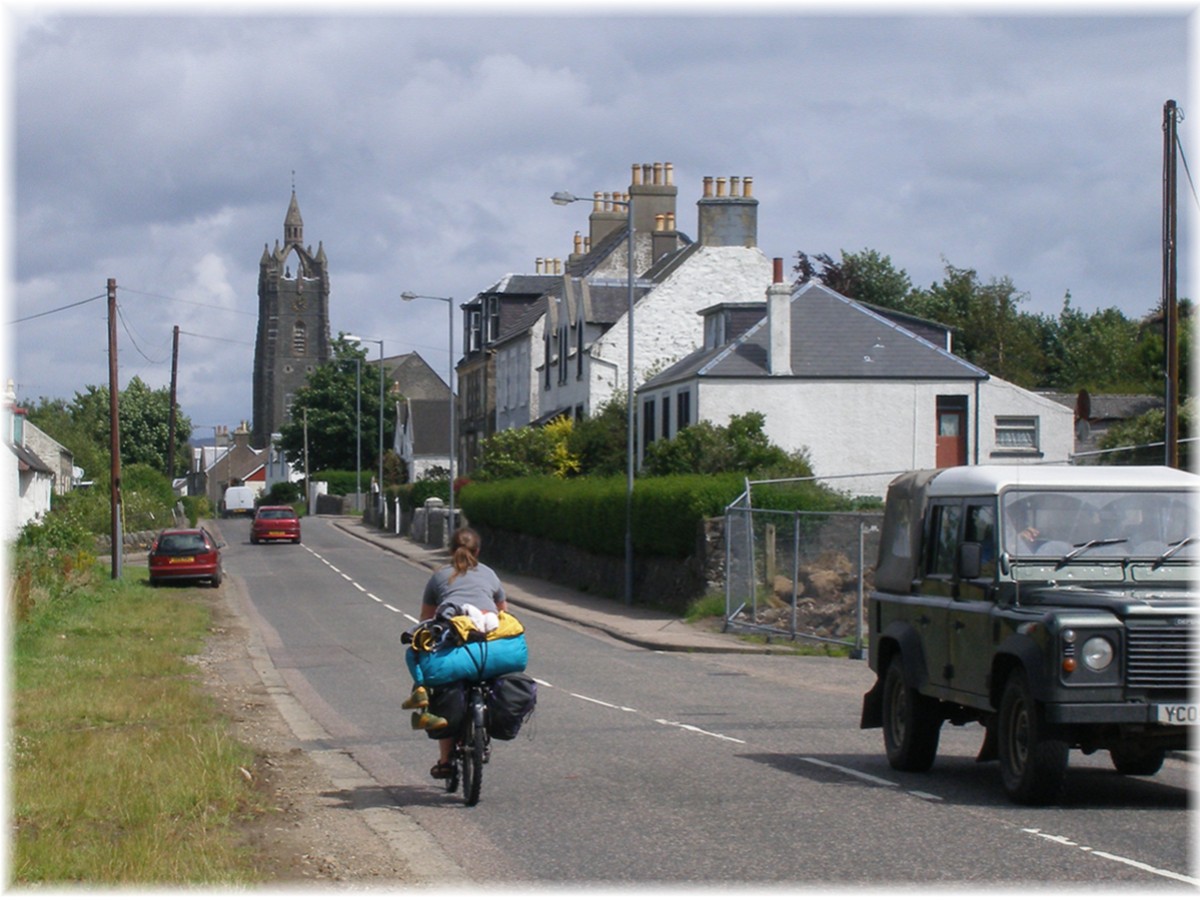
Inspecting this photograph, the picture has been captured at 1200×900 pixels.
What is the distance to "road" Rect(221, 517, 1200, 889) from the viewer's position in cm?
783

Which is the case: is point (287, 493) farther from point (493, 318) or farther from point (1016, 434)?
point (1016, 434)

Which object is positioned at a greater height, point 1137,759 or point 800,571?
point 800,571

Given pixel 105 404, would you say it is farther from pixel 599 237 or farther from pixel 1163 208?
pixel 1163 208

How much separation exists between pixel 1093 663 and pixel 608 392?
4473 centimetres

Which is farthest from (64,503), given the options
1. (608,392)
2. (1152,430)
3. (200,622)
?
(1152,430)

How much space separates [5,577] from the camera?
2570 cm

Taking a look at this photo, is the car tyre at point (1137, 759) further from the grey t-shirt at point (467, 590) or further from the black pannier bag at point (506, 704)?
the grey t-shirt at point (467, 590)

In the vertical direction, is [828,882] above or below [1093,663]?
below

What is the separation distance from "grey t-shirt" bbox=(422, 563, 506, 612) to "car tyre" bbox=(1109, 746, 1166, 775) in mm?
4351

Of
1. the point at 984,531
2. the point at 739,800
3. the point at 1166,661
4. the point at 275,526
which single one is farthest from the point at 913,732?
the point at 275,526

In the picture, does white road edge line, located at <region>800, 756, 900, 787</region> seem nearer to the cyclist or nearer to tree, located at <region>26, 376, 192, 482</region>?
the cyclist

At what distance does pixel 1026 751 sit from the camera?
31.6ft

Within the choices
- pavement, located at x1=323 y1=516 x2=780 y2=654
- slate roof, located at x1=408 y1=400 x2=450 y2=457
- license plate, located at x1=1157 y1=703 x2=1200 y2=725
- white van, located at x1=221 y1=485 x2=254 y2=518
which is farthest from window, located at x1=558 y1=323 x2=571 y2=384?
white van, located at x1=221 y1=485 x2=254 y2=518

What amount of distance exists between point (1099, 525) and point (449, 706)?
15.1ft
